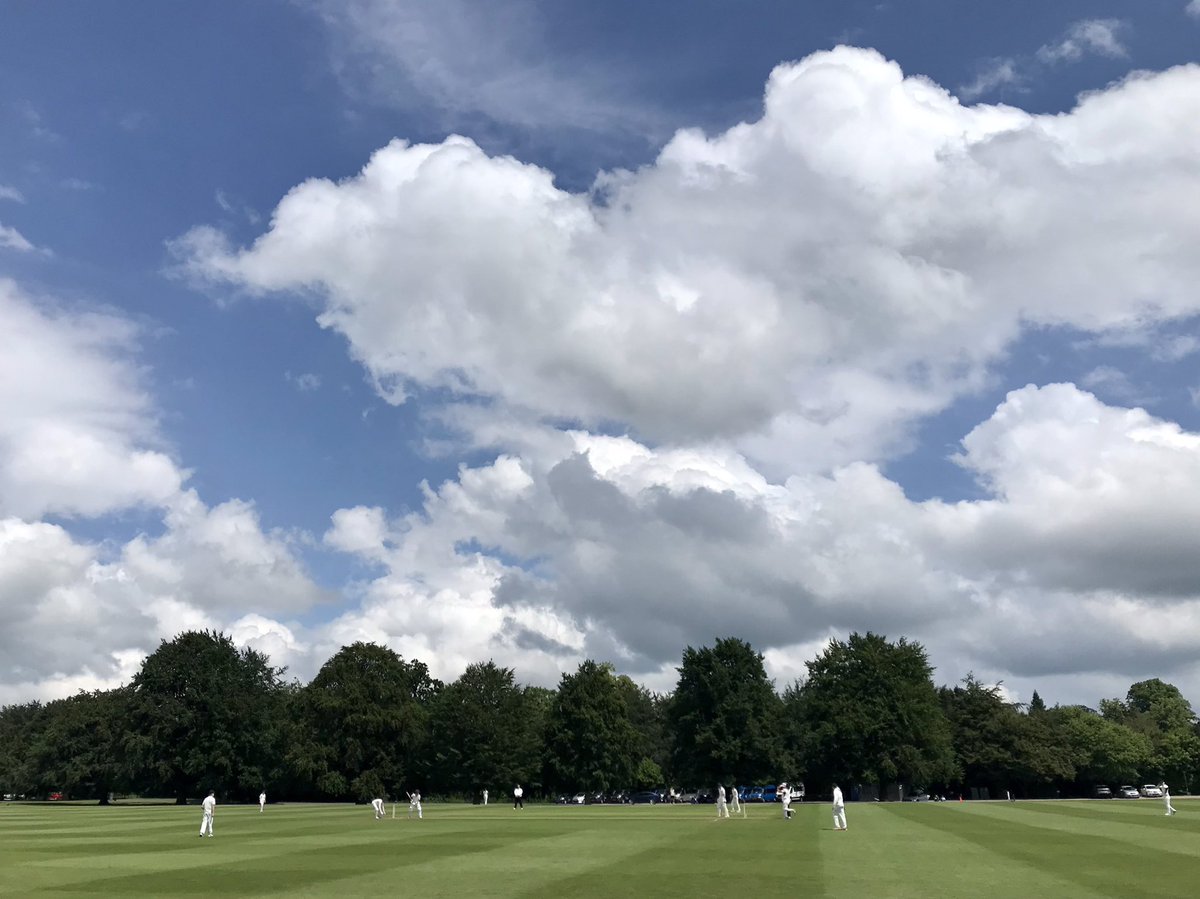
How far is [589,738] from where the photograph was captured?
381ft

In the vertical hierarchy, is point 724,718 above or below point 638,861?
above

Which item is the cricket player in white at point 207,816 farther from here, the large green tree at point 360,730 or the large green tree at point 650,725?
the large green tree at point 650,725

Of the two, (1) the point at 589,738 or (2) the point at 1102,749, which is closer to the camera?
(1) the point at 589,738

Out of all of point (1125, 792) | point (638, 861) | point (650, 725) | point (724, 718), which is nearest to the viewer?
point (638, 861)

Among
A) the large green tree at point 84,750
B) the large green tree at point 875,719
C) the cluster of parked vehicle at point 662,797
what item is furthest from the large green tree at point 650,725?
the large green tree at point 84,750

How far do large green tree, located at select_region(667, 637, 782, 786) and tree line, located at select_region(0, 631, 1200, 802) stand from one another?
196mm

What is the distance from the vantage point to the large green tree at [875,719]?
4222 inches

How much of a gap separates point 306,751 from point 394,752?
9582 millimetres

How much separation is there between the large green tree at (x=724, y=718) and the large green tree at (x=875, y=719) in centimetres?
541

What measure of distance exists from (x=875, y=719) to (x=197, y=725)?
7435 centimetres

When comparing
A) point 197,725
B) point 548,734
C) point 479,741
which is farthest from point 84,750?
point 548,734

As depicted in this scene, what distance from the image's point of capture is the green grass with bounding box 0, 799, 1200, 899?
71.6 ft

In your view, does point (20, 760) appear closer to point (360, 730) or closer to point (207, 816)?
point (360, 730)

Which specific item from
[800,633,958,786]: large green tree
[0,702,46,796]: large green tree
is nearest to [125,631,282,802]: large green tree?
[0,702,46,796]: large green tree
